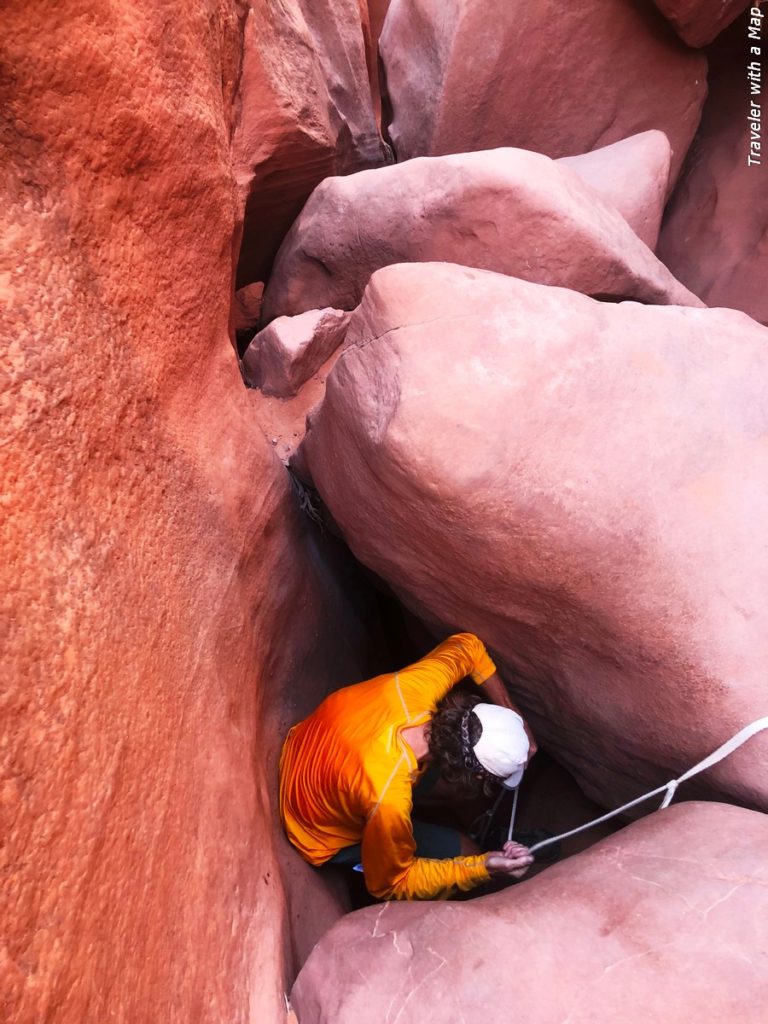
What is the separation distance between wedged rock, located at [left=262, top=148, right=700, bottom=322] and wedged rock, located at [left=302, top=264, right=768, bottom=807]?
20.3 inches

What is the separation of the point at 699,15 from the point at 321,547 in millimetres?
2468

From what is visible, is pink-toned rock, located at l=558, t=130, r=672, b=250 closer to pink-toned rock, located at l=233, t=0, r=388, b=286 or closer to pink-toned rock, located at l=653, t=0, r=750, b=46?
pink-toned rock, located at l=653, t=0, r=750, b=46

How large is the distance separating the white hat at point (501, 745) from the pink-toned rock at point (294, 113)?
181cm

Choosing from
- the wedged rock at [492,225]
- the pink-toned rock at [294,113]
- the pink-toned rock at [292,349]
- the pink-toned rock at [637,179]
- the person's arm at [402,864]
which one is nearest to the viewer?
the person's arm at [402,864]

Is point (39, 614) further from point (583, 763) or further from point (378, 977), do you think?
point (583, 763)

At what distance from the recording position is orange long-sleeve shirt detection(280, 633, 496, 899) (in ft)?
5.67

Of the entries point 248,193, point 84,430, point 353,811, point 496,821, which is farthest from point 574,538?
point 248,193

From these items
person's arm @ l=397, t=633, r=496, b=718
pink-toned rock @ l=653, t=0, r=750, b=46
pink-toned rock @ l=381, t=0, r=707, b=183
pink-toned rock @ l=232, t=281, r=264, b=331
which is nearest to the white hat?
person's arm @ l=397, t=633, r=496, b=718

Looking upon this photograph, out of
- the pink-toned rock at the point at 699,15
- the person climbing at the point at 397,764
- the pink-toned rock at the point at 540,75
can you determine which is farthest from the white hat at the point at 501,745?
the pink-toned rock at the point at 699,15

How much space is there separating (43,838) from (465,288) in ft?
4.36

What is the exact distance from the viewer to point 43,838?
936 millimetres

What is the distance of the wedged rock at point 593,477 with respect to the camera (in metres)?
1.53

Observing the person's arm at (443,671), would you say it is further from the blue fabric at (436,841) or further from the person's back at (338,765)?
the blue fabric at (436,841)

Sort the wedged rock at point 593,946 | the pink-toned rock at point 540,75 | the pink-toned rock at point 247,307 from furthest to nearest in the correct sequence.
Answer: the pink-toned rock at point 247,307
the pink-toned rock at point 540,75
the wedged rock at point 593,946
